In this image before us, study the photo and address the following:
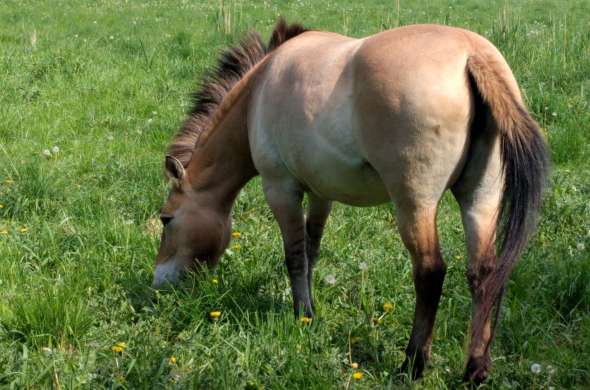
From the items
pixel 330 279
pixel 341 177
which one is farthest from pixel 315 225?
pixel 341 177

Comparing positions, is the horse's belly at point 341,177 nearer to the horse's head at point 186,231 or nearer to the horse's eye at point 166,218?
the horse's head at point 186,231

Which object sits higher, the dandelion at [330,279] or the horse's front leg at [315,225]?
the horse's front leg at [315,225]

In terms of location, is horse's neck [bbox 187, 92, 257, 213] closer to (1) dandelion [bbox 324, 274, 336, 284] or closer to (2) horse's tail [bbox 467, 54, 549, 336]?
(1) dandelion [bbox 324, 274, 336, 284]

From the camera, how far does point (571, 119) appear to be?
6078 mm

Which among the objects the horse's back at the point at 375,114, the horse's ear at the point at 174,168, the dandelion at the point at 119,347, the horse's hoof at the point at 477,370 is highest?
the horse's back at the point at 375,114

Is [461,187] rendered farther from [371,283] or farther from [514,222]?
[371,283]

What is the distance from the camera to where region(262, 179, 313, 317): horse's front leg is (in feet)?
12.0

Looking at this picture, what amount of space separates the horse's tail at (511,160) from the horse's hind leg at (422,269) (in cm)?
22

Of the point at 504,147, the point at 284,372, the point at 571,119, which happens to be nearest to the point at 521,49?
the point at 571,119

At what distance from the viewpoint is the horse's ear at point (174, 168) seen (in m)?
4.07

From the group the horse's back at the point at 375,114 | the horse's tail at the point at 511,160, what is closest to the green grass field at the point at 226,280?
the horse's tail at the point at 511,160

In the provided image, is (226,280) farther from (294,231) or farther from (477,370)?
(477,370)

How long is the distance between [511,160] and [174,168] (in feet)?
6.58

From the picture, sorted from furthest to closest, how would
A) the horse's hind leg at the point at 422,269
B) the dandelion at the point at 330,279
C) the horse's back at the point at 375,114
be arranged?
the dandelion at the point at 330,279 → the horse's hind leg at the point at 422,269 → the horse's back at the point at 375,114
